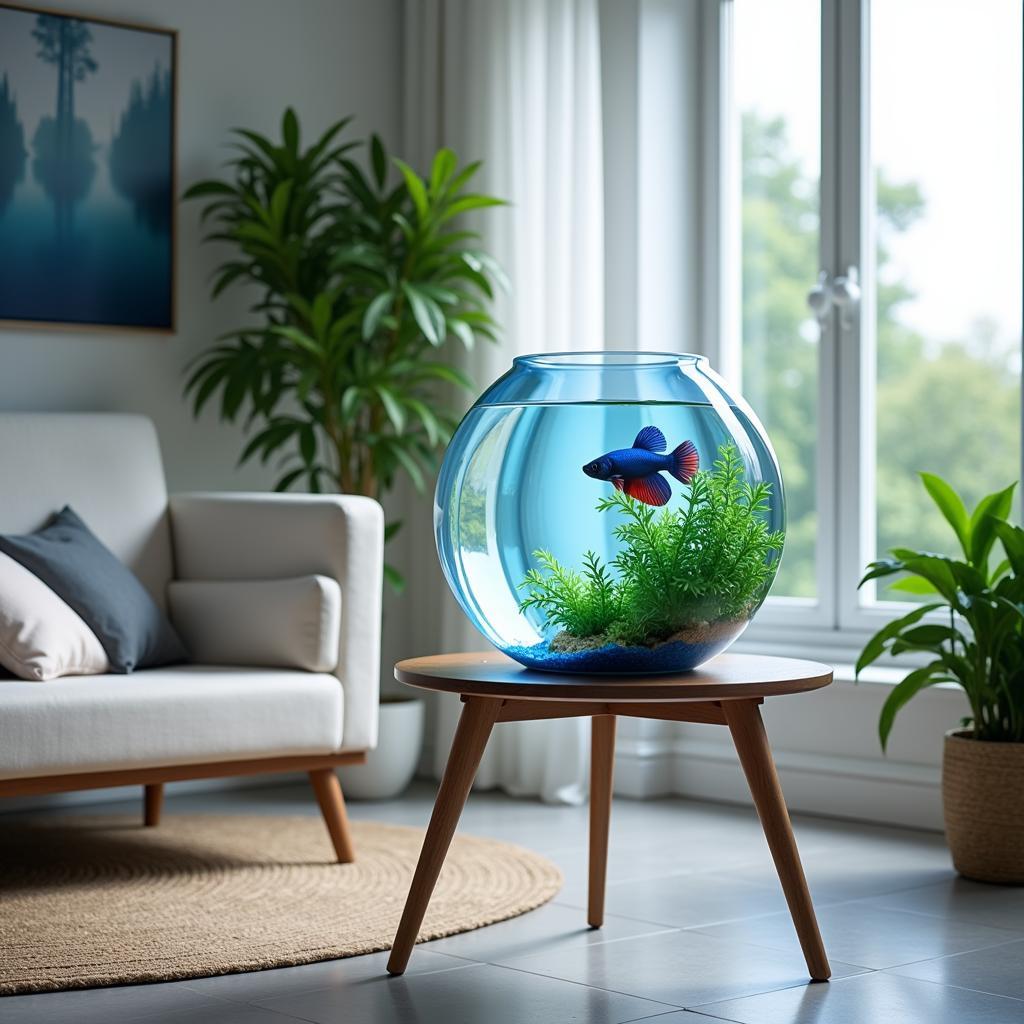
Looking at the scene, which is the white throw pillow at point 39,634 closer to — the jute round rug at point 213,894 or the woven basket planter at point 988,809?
the jute round rug at point 213,894

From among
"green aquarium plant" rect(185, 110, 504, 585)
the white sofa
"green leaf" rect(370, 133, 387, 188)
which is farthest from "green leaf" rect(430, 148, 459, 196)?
the white sofa

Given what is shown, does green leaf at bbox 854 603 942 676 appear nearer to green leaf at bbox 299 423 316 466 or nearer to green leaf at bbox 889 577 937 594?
green leaf at bbox 889 577 937 594

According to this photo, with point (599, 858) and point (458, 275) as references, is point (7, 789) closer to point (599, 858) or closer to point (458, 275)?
point (599, 858)

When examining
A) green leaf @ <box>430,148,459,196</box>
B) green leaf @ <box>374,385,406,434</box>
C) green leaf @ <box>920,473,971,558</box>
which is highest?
green leaf @ <box>430,148,459,196</box>

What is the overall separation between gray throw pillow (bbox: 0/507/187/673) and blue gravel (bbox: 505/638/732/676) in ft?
3.56

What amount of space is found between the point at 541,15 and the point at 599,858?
7.22 feet

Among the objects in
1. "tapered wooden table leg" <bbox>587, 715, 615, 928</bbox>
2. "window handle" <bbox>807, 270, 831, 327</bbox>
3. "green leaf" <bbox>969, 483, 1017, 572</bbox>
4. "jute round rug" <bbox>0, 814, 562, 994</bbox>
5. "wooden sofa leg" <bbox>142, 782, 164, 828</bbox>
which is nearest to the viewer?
"jute round rug" <bbox>0, 814, 562, 994</bbox>

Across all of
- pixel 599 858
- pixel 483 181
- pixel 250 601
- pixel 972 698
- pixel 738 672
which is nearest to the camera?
pixel 738 672

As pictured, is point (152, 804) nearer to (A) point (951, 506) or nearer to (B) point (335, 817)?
(B) point (335, 817)

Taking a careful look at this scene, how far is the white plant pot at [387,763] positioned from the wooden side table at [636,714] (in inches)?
60.0

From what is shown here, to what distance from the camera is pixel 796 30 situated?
154 inches

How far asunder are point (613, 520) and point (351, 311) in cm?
187

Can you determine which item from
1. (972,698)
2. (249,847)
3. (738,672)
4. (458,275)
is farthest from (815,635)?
(738,672)

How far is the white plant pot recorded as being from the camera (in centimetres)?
382
